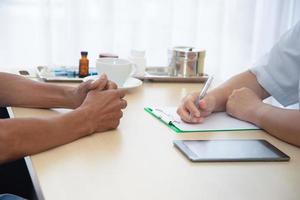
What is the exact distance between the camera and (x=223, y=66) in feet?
7.84

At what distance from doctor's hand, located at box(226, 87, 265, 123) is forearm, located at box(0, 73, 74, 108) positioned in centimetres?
44

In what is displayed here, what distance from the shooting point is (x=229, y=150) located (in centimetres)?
103

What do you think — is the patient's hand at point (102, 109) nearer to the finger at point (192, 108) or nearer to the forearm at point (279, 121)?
the finger at point (192, 108)

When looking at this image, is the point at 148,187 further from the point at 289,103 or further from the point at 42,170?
the point at 289,103

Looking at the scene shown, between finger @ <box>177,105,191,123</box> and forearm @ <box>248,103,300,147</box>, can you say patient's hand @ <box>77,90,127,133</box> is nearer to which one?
finger @ <box>177,105,191,123</box>

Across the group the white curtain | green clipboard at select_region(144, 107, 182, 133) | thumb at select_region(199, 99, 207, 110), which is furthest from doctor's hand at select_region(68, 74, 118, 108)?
the white curtain

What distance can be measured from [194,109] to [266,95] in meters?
0.34

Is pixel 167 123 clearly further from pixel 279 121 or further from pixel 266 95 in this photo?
pixel 266 95

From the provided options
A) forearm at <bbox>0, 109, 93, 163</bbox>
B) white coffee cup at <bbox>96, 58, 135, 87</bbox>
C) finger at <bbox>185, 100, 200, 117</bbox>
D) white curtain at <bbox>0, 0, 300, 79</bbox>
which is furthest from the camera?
white curtain at <bbox>0, 0, 300, 79</bbox>

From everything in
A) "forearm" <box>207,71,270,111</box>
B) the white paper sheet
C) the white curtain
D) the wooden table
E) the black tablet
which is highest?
the white curtain

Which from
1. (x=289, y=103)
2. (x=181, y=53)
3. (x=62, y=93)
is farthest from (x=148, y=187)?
(x=181, y=53)

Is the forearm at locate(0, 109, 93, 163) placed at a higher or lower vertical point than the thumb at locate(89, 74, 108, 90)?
lower

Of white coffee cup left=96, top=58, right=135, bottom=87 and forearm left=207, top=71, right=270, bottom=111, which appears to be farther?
white coffee cup left=96, top=58, right=135, bottom=87

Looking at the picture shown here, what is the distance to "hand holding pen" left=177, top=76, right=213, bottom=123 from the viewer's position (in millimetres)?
1221
